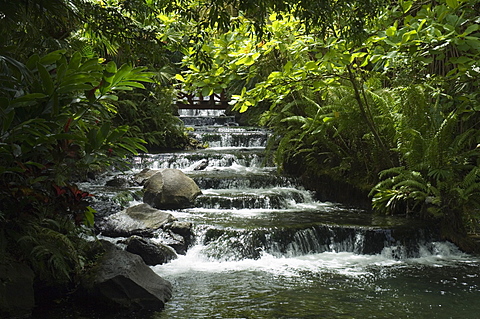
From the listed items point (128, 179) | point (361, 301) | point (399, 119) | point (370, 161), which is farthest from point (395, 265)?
point (128, 179)

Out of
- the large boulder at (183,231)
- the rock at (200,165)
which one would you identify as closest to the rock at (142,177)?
the rock at (200,165)

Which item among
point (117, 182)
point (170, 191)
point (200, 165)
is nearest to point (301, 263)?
point (170, 191)

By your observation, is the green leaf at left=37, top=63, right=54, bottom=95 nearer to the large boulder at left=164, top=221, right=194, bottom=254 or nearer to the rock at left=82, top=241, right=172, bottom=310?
the rock at left=82, top=241, right=172, bottom=310

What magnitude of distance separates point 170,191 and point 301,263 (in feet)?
10.2

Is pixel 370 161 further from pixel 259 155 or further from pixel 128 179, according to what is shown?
pixel 128 179

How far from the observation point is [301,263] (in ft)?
21.0

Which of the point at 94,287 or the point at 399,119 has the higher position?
the point at 399,119

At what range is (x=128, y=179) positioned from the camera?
1035 centimetres

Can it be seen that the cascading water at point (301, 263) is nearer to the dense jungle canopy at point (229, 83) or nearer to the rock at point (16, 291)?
the dense jungle canopy at point (229, 83)

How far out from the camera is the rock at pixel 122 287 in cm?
463

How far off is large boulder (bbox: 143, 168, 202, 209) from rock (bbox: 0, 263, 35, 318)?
428 centimetres

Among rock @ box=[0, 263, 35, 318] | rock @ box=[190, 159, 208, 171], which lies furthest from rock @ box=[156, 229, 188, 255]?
rock @ box=[190, 159, 208, 171]

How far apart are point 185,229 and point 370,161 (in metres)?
3.85

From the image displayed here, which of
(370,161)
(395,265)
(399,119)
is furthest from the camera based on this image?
(370,161)
